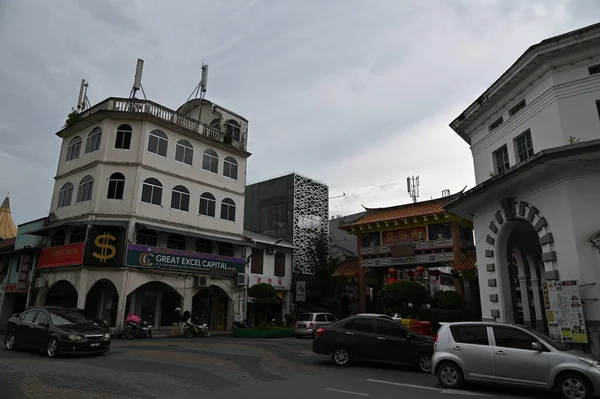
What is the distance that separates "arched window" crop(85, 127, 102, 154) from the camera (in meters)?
23.3

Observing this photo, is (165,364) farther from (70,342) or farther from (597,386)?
(597,386)

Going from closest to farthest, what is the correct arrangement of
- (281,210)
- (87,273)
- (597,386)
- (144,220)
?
(597,386)
(87,273)
(144,220)
(281,210)

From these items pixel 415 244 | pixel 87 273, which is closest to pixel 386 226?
pixel 415 244

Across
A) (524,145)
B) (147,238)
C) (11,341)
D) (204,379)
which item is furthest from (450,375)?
(147,238)

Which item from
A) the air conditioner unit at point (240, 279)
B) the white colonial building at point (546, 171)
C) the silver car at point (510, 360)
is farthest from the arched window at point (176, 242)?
the silver car at point (510, 360)

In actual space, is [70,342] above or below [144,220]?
below

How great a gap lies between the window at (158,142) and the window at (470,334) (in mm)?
19767

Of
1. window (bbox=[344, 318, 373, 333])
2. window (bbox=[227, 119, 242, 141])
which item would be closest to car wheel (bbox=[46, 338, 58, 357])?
→ window (bbox=[344, 318, 373, 333])

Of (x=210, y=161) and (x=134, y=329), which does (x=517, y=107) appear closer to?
(x=210, y=161)

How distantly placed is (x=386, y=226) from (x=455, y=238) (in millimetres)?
4913

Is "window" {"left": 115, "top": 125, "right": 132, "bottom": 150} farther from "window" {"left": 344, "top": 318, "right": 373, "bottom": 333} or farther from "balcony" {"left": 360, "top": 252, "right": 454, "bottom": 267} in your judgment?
"balcony" {"left": 360, "top": 252, "right": 454, "bottom": 267}

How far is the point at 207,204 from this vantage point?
26031 millimetres

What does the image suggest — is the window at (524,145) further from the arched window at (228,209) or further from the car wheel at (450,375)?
the arched window at (228,209)

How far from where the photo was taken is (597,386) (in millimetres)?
7348
